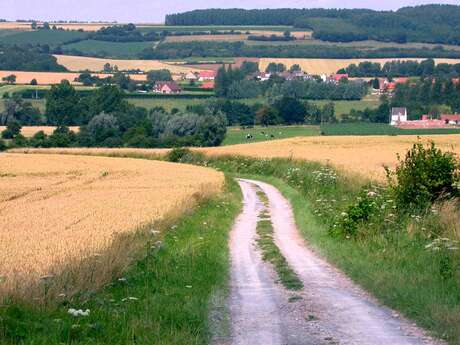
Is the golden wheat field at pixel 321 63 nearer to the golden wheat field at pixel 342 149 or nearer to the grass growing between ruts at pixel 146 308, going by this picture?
the golden wheat field at pixel 342 149

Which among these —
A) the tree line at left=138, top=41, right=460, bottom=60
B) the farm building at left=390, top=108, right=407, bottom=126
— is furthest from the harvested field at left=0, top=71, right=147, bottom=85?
the farm building at left=390, top=108, right=407, bottom=126

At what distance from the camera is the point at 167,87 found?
4806 inches

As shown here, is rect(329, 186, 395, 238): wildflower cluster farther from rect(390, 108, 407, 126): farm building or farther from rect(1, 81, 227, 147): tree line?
rect(390, 108, 407, 126): farm building

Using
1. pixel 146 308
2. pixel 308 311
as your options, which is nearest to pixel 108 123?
pixel 308 311

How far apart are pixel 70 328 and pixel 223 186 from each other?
27666 mm

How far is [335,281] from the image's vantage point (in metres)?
15.0

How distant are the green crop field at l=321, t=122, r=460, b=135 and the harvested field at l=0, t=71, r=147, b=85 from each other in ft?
155

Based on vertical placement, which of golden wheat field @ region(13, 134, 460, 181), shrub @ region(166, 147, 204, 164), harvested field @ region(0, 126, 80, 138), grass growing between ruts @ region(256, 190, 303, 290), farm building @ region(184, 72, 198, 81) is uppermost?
grass growing between ruts @ region(256, 190, 303, 290)

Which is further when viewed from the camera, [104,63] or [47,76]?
[104,63]

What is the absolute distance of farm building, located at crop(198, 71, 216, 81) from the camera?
14140 centimetres

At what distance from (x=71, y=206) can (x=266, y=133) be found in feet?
212

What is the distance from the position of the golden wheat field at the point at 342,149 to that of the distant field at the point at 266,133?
1408 cm

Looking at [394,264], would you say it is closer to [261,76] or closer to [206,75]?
[206,75]

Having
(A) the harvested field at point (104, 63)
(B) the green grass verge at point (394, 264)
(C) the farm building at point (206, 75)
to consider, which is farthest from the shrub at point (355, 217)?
(A) the harvested field at point (104, 63)
